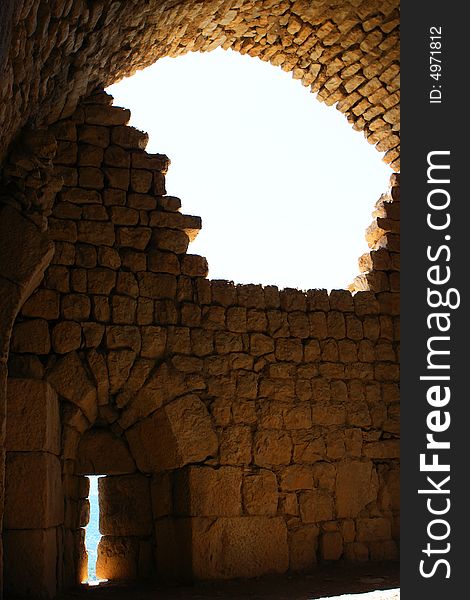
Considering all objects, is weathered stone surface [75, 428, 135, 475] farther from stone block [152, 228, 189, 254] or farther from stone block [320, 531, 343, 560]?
stone block [320, 531, 343, 560]

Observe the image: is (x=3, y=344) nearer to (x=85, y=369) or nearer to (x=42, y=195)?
(x=85, y=369)

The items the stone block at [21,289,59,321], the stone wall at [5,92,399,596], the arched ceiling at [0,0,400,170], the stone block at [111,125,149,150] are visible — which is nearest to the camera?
the arched ceiling at [0,0,400,170]

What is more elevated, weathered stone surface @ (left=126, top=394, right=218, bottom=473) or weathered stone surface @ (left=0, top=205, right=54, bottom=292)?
weathered stone surface @ (left=0, top=205, right=54, bottom=292)

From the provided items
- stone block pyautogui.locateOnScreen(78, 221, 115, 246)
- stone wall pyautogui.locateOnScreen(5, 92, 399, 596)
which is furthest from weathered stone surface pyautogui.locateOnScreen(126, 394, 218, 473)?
stone block pyautogui.locateOnScreen(78, 221, 115, 246)

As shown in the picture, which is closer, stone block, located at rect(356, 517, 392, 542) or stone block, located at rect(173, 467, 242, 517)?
stone block, located at rect(173, 467, 242, 517)

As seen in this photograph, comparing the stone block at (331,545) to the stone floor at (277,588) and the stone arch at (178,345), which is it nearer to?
the stone arch at (178,345)

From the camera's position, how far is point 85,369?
20.4 ft

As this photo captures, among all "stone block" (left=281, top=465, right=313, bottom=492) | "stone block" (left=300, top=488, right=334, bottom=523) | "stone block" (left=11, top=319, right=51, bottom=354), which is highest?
"stone block" (left=11, top=319, right=51, bottom=354)

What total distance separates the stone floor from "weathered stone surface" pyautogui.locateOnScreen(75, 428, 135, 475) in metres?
0.97

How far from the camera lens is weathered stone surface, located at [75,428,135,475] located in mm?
6594

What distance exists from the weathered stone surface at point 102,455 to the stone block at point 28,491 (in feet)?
2.71

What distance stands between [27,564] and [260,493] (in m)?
2.09

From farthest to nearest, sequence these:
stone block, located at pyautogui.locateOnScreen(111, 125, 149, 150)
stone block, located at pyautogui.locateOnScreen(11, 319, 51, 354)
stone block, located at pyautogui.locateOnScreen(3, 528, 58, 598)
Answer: stone block, located at pyautogui.locateOnScreen(111, 125, 149, 150)
stone block, located at pyautogui.locateOnScreen(11, 319, 51, 354)
stone block, located at pyautogui.locateOnScreen(3, 528, 58, 598)

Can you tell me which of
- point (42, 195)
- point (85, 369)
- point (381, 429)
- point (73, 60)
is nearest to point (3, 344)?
point (85, 369)
